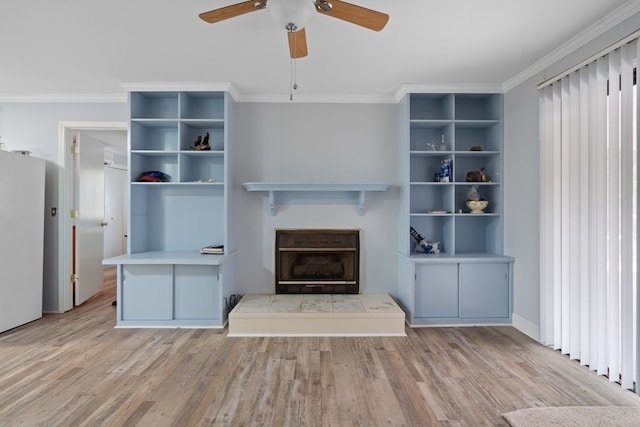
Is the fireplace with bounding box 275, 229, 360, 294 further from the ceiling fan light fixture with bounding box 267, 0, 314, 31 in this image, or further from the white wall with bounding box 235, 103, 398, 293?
the ceiling fan light fixture with bounding box 267, 0, 314, 31

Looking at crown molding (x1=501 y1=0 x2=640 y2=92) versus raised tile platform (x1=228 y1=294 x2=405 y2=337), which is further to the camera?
raised tile platform (x1=228 y1=294 x2=405 y2=337)

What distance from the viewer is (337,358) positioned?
9.06ft

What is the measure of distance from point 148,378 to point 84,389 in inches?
14.9

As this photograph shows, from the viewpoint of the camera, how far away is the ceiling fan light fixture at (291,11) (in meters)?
1.74

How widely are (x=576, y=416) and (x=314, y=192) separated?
9.44 ft

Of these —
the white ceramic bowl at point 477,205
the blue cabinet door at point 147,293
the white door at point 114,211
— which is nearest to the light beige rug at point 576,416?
the white ceramic bowl at point 477,205

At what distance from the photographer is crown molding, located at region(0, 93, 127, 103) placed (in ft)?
12.5

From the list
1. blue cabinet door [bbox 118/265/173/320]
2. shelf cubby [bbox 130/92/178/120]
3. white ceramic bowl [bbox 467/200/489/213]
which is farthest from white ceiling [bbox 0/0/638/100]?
blue cabinet door [bbox 118/265/173/320]

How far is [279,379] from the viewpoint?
2410 millimetres

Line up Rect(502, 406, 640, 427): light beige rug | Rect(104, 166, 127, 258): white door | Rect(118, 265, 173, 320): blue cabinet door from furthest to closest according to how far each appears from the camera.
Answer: Rect(104, 166, 127, 258): white door → Rect(118, 265, 173, 320): blue cabinet door → Rect(502, 406, 640, 427): light beige rug

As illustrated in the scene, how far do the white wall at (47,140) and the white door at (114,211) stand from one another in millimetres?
2816

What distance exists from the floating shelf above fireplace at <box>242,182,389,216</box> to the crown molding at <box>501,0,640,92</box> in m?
1.63

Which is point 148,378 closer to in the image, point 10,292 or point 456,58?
point 10,292

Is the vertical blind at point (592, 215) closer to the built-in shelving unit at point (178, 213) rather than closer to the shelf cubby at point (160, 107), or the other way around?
the built-in shelving unit at point (178, 213)
